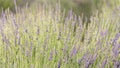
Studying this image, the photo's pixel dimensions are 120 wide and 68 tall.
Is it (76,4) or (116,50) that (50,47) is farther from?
(76,4)

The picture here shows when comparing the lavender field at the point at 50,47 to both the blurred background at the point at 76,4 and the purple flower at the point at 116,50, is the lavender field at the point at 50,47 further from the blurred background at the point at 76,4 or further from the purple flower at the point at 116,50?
the blurred background at the point at 76,4

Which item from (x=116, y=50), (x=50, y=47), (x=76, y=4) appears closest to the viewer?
(x=116, y=50)

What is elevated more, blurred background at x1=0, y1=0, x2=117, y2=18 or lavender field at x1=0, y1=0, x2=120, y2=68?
blurred background at x1=0, y1=0, x2=117, y2=18

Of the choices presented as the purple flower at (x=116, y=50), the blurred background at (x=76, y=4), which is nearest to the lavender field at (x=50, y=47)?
the purple flower at (x=116, y=50)

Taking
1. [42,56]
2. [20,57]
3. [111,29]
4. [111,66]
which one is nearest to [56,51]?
[42,56]

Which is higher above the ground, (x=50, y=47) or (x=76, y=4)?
(x=76, y=4)

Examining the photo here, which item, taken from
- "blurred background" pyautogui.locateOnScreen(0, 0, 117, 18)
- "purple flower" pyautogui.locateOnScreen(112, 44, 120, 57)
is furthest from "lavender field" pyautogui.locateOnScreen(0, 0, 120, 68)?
"blurred background" pyautogui.locateOnScreen(0, 0, 117, 18)

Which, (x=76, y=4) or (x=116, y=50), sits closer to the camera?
(x=116, y=50)

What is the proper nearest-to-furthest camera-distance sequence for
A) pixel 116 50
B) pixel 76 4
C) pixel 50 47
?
pixel 116 50, pixel 50 47, pixel 76 4

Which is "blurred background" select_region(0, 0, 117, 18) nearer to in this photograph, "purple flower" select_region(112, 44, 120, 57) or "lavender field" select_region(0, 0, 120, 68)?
"lavender field" select_region(0, 0, 120, 68)

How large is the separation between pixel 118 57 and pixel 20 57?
0.88 metres

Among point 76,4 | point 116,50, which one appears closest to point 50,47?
point 116,50

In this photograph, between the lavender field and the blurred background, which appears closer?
the lavender field

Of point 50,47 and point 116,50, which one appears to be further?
point 50,47
